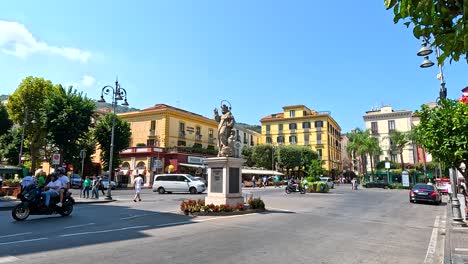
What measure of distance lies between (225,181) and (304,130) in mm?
63775

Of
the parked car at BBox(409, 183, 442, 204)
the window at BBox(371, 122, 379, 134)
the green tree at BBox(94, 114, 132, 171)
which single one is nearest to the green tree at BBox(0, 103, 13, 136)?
the green tree at BBox(94, 114, 132, 171)

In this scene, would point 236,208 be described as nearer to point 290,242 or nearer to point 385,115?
point 290,242

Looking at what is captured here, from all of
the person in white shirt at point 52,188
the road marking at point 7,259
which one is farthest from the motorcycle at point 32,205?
the road marking at point 7,259

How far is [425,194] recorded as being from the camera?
22328 mm

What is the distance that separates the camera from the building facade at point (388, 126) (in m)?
67.7

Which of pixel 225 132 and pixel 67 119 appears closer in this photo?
pixel 225 132

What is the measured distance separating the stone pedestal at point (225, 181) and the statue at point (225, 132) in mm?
483

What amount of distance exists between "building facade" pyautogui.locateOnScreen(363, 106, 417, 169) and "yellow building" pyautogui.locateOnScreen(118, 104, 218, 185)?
36386 mm

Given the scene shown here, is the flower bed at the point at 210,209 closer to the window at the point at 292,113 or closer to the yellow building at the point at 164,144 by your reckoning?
the yellow building at the point at 164,144

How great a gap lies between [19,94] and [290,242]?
134 feet

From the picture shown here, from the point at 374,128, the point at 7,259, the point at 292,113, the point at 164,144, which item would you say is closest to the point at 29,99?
the point at 164,144

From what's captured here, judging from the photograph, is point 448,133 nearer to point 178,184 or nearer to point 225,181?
point 225,181

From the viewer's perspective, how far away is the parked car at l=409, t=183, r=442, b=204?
22047mm

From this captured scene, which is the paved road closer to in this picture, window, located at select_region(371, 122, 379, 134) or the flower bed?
the flower bed
